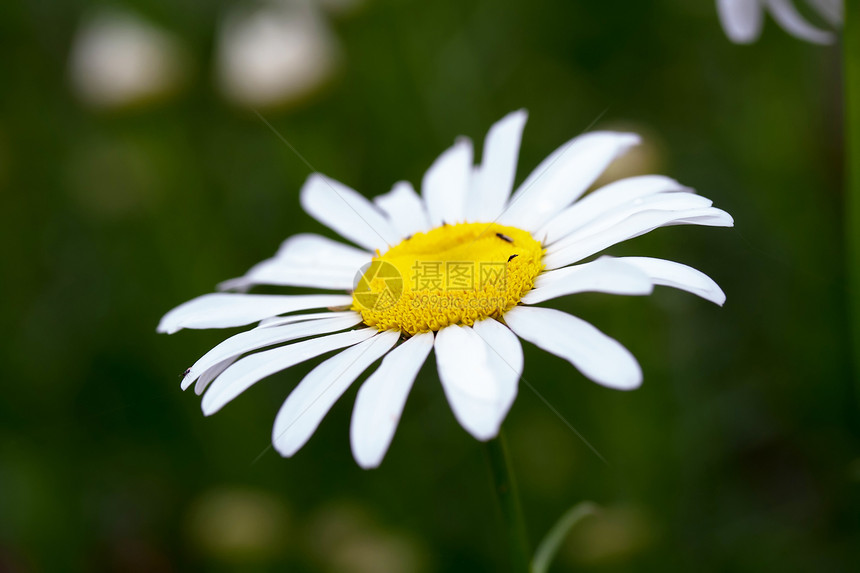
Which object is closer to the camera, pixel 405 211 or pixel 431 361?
pixel 405 211

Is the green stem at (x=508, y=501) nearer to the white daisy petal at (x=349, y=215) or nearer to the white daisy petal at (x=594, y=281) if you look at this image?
the white daisy petal at (x=594, y=281)

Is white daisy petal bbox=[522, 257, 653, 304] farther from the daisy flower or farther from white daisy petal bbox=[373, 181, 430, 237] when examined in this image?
white daisy petal bbox=[373, 181, 430, 237]

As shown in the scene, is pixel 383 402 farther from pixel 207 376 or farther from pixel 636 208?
pixel 636 208

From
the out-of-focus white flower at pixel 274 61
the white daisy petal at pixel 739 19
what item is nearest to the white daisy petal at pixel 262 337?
the white daisy petal at pixel 739 19

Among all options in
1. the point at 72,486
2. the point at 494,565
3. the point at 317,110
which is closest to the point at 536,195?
the point at 494,565

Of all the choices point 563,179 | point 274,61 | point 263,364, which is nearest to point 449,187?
point 563,179

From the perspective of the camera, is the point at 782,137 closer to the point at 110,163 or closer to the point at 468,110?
the point at 468,110

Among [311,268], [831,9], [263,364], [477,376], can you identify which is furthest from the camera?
[831,9]

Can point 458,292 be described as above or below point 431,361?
above
